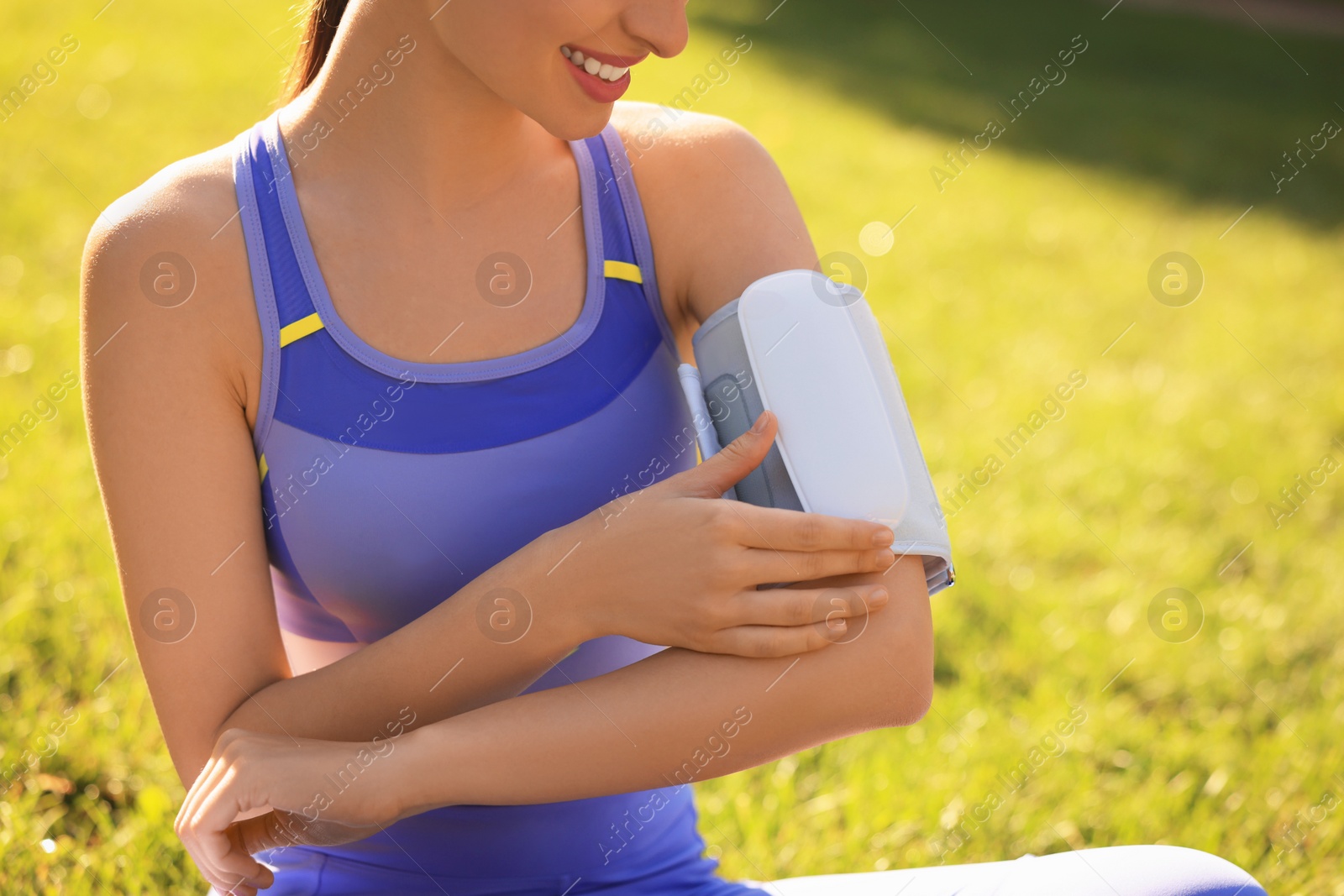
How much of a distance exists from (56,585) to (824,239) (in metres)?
4.11

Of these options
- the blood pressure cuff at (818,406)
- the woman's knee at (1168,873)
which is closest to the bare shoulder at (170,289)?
the blood pressure cuff at (818,406)

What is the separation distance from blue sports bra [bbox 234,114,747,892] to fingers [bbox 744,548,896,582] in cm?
30

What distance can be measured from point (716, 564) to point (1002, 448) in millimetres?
3084

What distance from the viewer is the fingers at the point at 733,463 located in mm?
1251

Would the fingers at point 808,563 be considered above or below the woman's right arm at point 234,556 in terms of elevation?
below

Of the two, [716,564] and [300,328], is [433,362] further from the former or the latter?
[716,564]

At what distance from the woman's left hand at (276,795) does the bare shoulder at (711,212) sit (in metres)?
0.66

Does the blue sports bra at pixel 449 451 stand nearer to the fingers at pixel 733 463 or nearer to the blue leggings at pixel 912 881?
the blue leggings at pixel 912 881

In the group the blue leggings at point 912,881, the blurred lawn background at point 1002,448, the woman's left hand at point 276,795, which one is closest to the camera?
the woman's left hand at point 276,795

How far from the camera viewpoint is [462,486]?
137 cm

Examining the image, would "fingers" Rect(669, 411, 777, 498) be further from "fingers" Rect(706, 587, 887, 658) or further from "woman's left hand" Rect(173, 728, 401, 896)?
"woman's left hand" Rect(173, 728, 401, 896)

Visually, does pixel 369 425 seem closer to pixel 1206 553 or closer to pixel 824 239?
pixel 1206 553

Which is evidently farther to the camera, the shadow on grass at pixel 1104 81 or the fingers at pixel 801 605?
the shadow on grass at pixel 1104 81

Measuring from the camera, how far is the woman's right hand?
1.21 m
